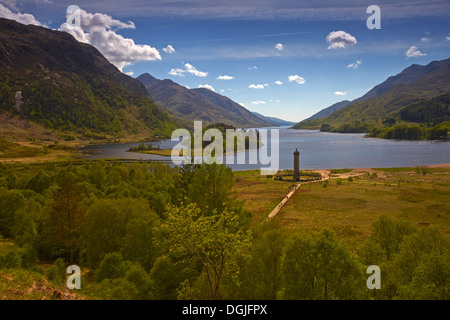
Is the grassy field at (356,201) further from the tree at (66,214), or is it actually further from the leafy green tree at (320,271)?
the tree at (66,214)

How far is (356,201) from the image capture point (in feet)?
258

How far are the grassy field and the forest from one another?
737 inches

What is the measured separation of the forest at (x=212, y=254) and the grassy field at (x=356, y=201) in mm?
18714

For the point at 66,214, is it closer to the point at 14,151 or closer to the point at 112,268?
the point at 112,268

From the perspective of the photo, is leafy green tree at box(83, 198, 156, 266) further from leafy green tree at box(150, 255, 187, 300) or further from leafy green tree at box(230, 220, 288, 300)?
leafy green tree at box(230, 220, 288, 300)

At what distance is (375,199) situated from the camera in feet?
265

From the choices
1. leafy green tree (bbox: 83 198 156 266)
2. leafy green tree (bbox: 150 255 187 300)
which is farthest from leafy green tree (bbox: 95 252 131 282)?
leafy green tree (bbox: 83 198 156 266)

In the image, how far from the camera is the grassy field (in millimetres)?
57562

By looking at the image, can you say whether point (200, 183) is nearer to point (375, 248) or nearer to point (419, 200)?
point (375, 248)

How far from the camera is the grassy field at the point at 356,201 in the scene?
189ft

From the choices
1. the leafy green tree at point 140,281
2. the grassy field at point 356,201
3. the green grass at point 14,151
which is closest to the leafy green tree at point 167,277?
the leafy green tree at point 140,281

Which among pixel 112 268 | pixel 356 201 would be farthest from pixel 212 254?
pixel 356 201

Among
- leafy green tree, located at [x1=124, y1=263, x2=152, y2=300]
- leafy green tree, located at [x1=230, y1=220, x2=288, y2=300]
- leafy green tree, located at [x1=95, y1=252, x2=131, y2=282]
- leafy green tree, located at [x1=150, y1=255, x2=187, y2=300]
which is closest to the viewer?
leafy green tree, located at [x1=230, y1=220, x2=288, y2=300]

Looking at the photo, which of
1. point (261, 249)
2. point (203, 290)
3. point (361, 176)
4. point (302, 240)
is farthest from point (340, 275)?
point (361, 176)
